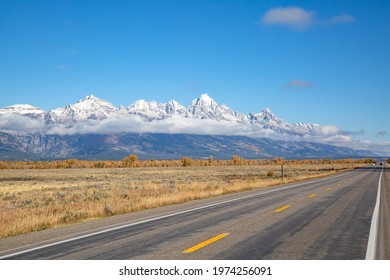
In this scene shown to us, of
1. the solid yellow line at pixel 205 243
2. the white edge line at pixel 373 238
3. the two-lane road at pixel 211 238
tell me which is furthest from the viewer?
the solid yellow line at pixel 205 243

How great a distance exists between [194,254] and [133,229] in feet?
13.1

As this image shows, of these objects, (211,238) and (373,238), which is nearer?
(211,238)

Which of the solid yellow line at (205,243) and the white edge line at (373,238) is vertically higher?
the white edge line at (373,238)

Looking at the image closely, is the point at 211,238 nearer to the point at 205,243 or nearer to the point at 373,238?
the point at 205,243

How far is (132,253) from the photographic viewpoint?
8648mm

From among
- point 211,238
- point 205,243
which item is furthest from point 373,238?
point 205,243

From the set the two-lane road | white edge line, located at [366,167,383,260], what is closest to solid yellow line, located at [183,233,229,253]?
the two-lane road

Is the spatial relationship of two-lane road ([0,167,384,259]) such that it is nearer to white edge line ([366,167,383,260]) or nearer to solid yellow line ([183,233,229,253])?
solid yellow line ([183,233,229,253])

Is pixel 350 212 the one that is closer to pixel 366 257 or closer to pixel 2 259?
pixel 366 257

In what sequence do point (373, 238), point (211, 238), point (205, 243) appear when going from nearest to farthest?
point (205, 243) < point (211, 238) < point (373, 238)

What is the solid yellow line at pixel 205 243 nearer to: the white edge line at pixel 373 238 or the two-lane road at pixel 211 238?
the two-lane road at pixel 211 238

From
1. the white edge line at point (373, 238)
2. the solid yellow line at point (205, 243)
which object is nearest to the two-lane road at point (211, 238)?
the solid yellow line at point (205, 243)
